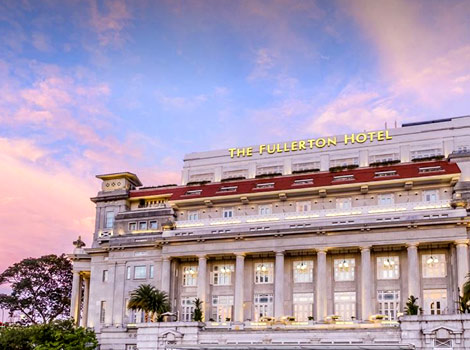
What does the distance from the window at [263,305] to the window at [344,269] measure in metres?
9.07

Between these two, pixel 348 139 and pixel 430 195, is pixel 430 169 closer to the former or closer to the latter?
pixel 430 195

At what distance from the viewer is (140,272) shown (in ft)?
292

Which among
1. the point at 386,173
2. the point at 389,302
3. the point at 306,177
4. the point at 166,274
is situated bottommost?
the point at 389,302

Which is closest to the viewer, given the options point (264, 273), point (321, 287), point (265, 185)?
point (321, 287)

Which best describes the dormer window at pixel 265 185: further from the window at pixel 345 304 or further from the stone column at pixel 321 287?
the window at pixel 345 304

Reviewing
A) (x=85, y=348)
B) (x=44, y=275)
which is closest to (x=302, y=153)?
(x=85, y=348)

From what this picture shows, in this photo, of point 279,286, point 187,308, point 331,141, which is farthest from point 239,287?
point 331,141

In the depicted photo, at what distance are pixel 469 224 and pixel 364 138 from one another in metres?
22.0

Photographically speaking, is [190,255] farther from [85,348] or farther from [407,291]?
[407,291]

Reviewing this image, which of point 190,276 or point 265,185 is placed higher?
point 265,185

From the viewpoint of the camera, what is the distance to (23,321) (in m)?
113

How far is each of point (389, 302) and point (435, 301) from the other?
17.2 ft

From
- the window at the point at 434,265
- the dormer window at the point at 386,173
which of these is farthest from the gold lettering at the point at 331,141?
the window at the point at 434,265

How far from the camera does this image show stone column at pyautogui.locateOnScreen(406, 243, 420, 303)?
7338 cm
